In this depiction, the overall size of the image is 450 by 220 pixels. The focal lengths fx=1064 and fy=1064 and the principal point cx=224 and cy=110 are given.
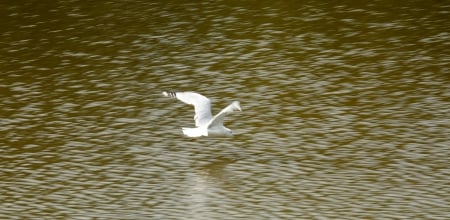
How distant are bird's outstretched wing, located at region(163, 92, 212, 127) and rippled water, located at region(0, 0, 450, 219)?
0.58m

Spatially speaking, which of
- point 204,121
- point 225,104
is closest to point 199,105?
point 204,121

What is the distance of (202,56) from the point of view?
70.1ft

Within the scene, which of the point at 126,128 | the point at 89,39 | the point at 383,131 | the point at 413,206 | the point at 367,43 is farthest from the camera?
the point at 89,39

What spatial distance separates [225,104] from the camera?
738 inches

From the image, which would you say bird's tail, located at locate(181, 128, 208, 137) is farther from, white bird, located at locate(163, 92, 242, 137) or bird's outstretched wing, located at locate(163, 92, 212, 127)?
bird's outstretched wing, located at locate(163, 92, 212, 127)

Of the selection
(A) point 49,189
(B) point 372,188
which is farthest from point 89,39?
(B) point 372,188

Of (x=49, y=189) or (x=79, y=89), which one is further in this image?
(x=79, y=89)

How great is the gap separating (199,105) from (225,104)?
2.32 m

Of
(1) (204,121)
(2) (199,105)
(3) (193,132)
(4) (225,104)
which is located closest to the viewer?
(3) (193,132)

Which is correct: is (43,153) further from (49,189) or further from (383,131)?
(383,131)

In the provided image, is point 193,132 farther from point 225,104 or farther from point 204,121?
point 225,104

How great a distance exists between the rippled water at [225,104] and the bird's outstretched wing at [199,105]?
579 millimetres

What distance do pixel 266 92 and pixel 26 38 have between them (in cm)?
678

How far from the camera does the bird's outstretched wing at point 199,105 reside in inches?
640
